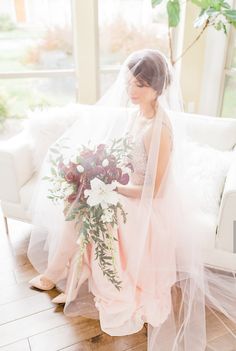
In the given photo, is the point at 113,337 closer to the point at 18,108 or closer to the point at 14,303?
the point at 14,303

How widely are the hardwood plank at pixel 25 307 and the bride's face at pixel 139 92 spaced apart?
1163 mm

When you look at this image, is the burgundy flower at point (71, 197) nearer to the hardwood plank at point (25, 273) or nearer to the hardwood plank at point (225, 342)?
the hardwood plank at point (25, 273)

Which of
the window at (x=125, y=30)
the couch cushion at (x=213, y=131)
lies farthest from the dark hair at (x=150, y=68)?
the window at (x=125, y=30)

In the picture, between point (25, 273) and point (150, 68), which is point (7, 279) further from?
point (150, 68)

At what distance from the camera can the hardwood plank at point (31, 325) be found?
155 centimetres

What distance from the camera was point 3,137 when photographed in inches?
134

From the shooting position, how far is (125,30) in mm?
3158

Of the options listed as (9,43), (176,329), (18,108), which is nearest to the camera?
(176,329)

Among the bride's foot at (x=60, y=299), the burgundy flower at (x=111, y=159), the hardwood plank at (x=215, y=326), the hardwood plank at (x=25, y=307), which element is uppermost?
the burgundy flower at (x=111, y=159)

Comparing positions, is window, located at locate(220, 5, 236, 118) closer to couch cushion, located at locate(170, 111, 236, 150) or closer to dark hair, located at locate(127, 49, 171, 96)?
couch cushion, located at locate(170, 111, 236, 150)

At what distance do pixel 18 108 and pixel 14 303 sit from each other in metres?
2.22

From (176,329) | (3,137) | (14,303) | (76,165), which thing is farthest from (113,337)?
(3,137)

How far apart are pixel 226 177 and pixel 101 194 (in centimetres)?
83

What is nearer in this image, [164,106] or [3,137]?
[164,106]
